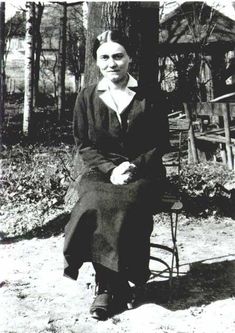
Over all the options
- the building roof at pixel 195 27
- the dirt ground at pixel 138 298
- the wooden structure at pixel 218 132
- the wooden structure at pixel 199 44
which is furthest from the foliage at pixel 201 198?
the building roof at pixel 195 27

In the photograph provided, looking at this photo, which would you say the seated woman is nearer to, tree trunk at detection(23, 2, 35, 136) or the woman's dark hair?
the woman's dark hair

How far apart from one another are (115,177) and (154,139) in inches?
18.8

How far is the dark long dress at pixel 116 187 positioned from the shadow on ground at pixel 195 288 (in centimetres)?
Result: 32

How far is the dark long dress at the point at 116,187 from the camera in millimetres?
3514

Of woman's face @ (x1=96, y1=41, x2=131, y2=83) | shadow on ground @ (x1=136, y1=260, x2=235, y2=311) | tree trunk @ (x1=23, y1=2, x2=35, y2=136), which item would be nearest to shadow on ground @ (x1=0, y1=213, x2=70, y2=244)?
shadow on ground @ (x1=136, y1=260, x2=235, y2=311)

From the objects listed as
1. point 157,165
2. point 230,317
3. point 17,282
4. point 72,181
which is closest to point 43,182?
point 72,181

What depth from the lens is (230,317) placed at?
12.0 feet

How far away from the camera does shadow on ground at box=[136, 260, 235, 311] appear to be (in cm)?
396

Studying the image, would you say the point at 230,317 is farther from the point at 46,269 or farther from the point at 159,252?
the point at 46,269

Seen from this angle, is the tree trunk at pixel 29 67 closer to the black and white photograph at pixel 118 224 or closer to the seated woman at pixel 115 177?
the black and white photograph at pixel 118 224

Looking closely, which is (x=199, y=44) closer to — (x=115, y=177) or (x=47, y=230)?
(x=47, y=230)

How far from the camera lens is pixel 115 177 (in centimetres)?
373

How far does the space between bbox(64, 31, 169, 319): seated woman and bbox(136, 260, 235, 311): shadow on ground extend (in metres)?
0.33

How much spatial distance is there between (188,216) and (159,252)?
4.06 ft
